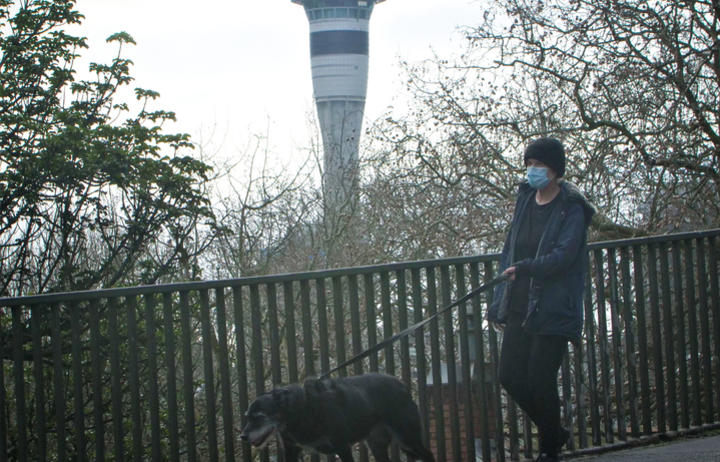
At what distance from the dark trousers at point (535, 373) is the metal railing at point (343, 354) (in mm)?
434

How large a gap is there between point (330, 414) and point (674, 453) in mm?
2108

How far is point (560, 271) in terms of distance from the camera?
4.79m

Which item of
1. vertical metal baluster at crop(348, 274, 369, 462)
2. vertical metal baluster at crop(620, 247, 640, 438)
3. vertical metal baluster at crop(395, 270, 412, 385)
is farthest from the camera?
vertical metal baluster at crop(620, 247, 640, 438)

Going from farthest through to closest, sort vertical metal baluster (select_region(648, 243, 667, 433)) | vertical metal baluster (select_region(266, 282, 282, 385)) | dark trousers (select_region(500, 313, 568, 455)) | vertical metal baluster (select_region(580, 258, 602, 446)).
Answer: vertical metal baluster (select_region(648, 243, 667, 433)) < vertical metal baluster (select_region(580, 258, 602, 446)) < vertical metal baluster (select_region(266, 282, 282, 385)) < dark trousers (select_region(500, 313, 568, 455))

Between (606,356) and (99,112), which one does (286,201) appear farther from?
(606,356)

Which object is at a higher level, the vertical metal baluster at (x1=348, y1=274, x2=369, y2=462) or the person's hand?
the person's hand

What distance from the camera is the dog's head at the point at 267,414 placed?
4586mm

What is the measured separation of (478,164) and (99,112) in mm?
6046

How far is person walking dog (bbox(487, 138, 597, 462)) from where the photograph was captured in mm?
4812

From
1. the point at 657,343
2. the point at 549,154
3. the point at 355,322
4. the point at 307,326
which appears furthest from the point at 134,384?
the point at 657,343

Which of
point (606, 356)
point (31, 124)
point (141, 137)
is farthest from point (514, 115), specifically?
point (606, 356)

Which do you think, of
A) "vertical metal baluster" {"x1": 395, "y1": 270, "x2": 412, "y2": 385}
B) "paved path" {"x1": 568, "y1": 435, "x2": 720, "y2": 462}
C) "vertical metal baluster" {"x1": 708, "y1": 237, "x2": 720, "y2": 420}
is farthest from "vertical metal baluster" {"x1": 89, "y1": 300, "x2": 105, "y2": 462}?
"vertical metal baluster" {"x1": 708, "y1": 237, "x2": 720, "y2": 420}

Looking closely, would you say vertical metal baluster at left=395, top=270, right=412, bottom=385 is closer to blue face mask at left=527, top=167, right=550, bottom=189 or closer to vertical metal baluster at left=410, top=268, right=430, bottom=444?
vertical metal baluster at left=410, top=268, right=430, bottom=444

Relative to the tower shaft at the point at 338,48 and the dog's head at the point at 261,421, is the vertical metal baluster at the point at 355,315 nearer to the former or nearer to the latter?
the dog's head at the point at 261,421
